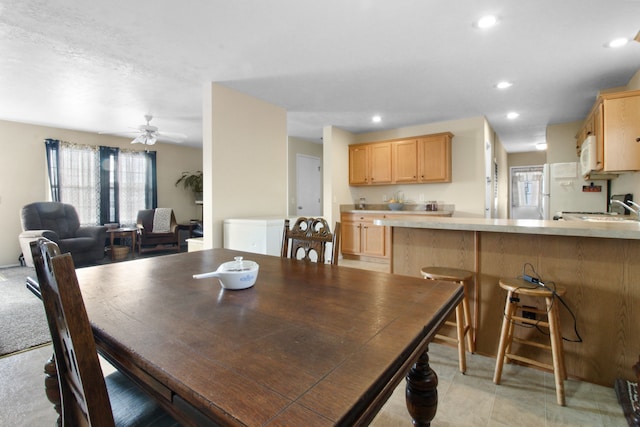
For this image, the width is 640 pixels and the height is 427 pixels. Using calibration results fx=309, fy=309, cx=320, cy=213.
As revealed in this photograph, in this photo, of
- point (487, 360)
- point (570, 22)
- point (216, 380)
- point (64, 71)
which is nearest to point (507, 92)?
point (570, 22)

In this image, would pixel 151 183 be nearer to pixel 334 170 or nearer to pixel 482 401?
pixel 334 170

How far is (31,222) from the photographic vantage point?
15.5 ft

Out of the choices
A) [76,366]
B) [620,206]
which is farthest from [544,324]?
[620,206]

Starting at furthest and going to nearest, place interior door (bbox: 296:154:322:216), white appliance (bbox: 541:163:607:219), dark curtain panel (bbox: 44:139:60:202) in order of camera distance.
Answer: interior door (bbox: 296:154:322:216) → dark curtain panel (bbox: 44:139:60:202) → white appliance (bbox: 541:163:607:219)

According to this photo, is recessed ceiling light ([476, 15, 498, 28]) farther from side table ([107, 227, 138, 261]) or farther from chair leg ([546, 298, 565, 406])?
side table ([107, 227, 138, 261])

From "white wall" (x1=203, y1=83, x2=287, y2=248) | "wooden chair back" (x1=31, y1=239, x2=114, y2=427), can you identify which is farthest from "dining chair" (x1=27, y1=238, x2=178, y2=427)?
"white wall" (x1=203, y1=83, x2=287, y2=248)

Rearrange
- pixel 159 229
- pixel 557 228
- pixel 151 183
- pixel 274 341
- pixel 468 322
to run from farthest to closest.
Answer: pixel 151 183 < pixel 159 229 < pixel 468 322 < pixel 557 228 < pixel 274 341

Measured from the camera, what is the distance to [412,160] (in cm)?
538

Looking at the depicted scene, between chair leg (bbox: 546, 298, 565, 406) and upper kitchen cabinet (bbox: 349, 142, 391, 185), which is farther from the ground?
upper kitchen cabinet (bbox: 349, 142, 391, 185)

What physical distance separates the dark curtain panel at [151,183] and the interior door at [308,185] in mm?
3247

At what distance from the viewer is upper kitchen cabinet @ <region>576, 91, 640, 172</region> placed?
9.51ft

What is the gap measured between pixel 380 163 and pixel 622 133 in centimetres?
326

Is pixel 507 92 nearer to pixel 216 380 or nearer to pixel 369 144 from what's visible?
pixel 369 144

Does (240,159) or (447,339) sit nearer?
(447,339)
